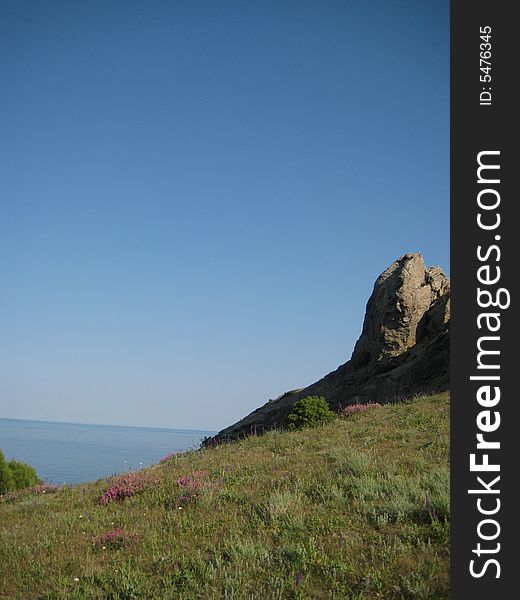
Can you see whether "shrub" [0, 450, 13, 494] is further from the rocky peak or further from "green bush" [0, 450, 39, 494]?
the rocky peak

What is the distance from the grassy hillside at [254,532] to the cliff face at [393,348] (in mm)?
14709

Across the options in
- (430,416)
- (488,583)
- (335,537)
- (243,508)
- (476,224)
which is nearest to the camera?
(488,583)

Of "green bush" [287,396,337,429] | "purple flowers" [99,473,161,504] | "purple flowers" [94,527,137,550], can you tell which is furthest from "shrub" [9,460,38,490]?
"purple flowers" [94,527,137,550]

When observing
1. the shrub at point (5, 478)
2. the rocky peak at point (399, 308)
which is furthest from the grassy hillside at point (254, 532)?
the shrub at point (5, 478)

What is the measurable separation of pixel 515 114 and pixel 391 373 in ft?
81.5

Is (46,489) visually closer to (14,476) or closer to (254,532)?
(254,532)

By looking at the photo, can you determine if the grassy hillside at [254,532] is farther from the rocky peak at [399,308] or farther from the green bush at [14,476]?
the green bush at [14,476]

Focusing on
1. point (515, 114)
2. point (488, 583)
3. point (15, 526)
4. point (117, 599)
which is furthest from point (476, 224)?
point (15, 526)

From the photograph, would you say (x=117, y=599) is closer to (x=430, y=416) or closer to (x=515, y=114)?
(x=515, y=114)

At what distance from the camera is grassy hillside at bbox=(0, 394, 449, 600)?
5.56m

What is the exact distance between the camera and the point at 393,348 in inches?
1184

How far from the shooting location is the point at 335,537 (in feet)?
21.5

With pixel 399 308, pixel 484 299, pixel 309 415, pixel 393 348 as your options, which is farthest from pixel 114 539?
pixel 399 308

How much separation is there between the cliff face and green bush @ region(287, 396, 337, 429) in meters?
6.59
